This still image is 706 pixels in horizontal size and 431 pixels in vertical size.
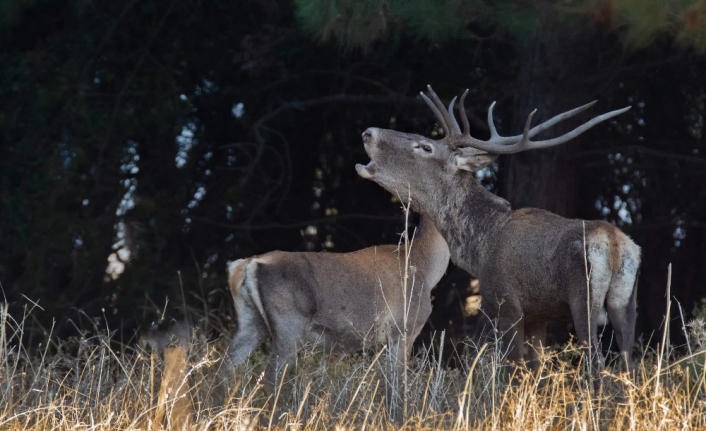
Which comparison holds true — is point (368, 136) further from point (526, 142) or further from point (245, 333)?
point (245, 333)

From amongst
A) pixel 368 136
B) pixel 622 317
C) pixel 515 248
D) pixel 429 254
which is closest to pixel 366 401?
pixel 515 248

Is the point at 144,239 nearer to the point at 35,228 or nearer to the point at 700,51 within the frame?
the point at 35,228

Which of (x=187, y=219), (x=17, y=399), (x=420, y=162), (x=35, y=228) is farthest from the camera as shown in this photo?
(x=187, y=219)

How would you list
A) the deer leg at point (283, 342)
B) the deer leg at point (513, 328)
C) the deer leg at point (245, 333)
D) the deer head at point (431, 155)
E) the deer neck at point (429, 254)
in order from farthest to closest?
the deer neck at point (429, 254)
the deer leg at point (245, 333)
the deer head at point (431, 155)
the deer leg at point (283, 342)
the deer leg at point (513, 328)

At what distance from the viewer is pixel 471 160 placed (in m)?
6.58

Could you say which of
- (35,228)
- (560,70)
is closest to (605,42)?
(560,70)

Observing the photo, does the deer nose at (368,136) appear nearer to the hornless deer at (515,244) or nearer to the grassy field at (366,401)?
the hornless deer at (515,244)

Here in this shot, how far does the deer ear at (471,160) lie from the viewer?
6574 millimetres

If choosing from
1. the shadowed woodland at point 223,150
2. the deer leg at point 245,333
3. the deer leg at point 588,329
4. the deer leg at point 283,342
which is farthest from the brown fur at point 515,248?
the shadowed woodland at point 223,150

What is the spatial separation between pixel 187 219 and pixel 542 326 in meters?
4.73

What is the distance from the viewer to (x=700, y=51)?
5.85 meters


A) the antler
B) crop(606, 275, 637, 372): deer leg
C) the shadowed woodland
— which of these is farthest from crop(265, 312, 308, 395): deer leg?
the shadowed woodland

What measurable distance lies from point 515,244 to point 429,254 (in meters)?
1.85

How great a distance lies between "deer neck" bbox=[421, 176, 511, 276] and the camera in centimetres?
614
